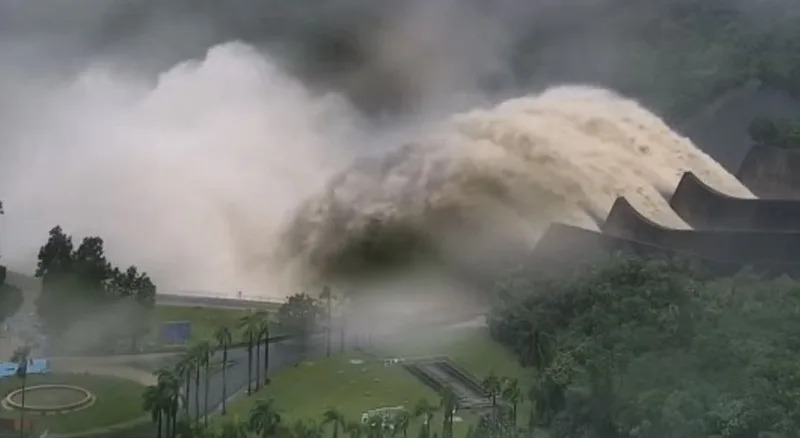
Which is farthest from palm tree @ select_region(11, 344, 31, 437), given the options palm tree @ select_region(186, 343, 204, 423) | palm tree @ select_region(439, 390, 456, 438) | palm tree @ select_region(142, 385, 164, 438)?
palm tree @ select_region(439, 390, 456, 438)

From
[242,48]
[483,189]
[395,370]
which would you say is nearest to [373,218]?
[483,189]

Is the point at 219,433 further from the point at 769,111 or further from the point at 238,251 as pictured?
the point at 769,111

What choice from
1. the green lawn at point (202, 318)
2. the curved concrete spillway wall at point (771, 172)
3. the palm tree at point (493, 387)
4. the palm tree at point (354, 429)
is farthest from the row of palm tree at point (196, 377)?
the curved concrete spillway wall at point (771, 172)

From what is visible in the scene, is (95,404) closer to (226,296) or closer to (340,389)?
(340,389)

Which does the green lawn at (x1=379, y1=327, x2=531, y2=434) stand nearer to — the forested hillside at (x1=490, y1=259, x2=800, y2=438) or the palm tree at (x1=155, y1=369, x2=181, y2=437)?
the forested hillside at (x1=490, y1=259, x2=800, y2=438)

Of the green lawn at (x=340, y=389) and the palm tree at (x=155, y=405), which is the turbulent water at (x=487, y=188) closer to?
the green lawn at (x=340, y=389)

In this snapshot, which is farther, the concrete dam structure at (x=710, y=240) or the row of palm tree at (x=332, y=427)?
the concrete dam structure at (x=710, y=240)
